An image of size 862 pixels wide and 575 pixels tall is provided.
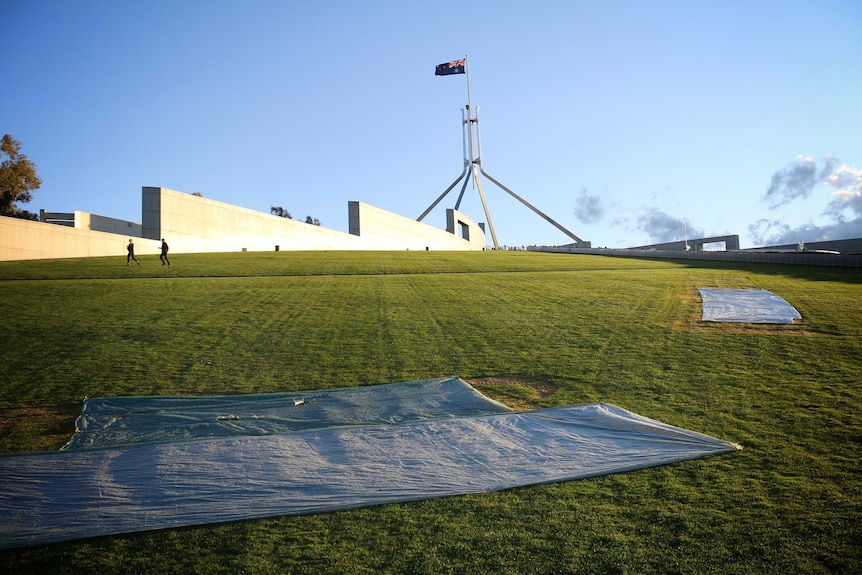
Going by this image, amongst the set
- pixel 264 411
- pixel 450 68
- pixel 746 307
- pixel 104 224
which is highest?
pixel 450 68

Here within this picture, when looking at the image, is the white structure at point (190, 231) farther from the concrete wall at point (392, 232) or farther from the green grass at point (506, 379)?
the green grass at point (506, 379)

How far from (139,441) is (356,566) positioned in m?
3.54

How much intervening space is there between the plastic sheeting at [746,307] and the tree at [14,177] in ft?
138

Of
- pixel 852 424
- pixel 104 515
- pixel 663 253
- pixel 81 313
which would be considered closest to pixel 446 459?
pixel 104 515

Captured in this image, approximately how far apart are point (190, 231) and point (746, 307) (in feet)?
97.9

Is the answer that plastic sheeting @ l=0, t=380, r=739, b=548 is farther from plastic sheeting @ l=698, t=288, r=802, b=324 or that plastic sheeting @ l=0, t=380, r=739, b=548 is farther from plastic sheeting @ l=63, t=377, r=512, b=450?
plastic sheeting @ l=698, t=288, r=802, b=324

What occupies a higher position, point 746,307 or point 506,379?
point 746,307

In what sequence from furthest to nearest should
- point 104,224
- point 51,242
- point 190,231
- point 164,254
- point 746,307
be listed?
point 104,224 < point 190,231 < point 51,242 < point 164,254 < point 746,307

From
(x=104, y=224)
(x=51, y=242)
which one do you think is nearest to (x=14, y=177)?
(x=104, y=224)

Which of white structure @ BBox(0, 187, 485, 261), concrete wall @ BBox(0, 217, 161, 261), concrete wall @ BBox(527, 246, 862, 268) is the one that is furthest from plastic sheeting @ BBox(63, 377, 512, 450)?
white structure @ BBox(0, 187, 485, 261)

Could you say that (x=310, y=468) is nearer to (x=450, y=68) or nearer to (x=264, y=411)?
(x=264, y=411)

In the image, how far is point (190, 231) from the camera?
120 feet

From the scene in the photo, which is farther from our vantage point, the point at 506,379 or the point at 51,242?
the point at 51,242

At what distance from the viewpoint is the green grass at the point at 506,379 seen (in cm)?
471
